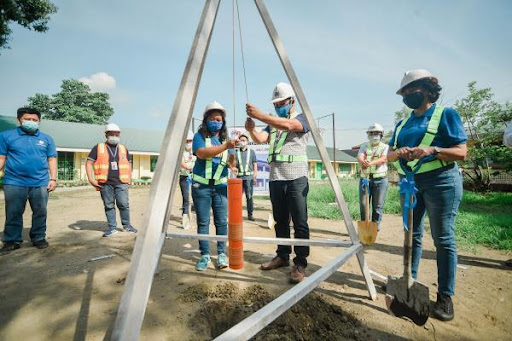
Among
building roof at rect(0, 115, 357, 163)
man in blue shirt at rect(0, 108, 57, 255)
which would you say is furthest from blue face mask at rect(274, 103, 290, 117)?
building roof at rect(0, 115, 357, 163)

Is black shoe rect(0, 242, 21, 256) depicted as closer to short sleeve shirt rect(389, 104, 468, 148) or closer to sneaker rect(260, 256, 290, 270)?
sneaker rect(260, 256, 290, 270)

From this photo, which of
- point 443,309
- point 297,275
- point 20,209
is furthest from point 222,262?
point 20,209

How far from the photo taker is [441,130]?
90.6 inches

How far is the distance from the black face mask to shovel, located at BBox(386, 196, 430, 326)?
0.89 m

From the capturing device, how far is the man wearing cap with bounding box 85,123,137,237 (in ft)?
16.6

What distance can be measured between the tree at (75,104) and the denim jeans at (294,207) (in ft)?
145

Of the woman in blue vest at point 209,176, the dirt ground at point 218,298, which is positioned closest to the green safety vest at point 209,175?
the woman in blue vest at point 209,176

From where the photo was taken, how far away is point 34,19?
12961mm

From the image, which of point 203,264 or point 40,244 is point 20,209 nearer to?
point 40,244

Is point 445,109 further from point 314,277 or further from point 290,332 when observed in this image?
point 290,332

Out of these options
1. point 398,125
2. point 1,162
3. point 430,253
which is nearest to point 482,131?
point 430,253

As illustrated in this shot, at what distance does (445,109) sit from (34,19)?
17.6m

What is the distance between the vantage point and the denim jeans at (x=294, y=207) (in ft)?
10.1

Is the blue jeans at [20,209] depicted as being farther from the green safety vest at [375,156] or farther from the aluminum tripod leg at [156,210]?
the green safety vest at [375,156]
